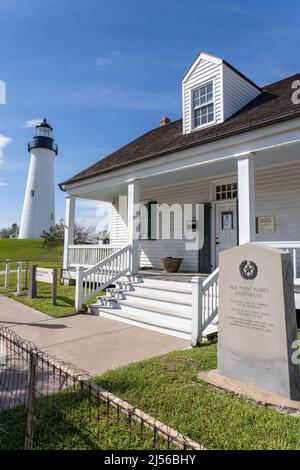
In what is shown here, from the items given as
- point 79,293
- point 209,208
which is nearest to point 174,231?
point 209,208

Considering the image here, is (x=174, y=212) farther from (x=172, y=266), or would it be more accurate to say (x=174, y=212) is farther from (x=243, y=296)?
(x=243, y=296)

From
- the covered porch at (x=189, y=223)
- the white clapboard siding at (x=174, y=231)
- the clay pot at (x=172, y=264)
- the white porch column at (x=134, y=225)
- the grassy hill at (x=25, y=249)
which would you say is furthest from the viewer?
the grassy hill at (x=25, y=249)

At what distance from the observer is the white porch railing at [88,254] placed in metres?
10.6

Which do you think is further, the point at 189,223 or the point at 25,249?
the point at 25,249

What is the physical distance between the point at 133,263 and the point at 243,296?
5576 millimetres

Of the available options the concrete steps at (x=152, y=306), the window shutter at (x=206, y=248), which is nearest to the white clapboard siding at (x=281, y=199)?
the window shutter at (x=206, y=248)

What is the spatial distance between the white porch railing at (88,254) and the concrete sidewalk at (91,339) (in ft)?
10.3

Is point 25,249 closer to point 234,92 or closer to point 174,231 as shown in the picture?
point 174,231

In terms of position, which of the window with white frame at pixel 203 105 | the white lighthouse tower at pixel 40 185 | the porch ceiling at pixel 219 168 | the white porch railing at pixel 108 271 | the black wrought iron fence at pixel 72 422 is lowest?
the black wrought iron fence at pixel 72 422

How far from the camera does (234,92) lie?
9.30m

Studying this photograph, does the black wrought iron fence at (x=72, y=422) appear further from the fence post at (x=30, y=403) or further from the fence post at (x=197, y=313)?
the fence post at (x=197, y=313)

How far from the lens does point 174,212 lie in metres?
11.5

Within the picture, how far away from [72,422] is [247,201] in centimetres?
538
